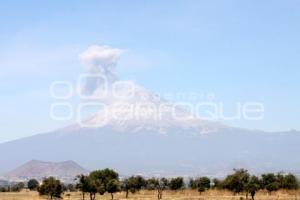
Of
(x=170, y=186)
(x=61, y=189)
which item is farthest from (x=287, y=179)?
(x=61, y=189)

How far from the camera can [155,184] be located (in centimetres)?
13875

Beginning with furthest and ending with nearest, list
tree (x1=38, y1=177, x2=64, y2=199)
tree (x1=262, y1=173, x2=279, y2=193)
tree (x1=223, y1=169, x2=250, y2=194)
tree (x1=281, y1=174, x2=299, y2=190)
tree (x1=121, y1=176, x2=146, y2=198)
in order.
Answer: tree (x1=121, y1=176, x2=146, y2=198) < tree (x1=281, y1=174, x2=299, y2=190) < tree (x1=262, y1=173, x2=279, y2=193) < tree (x1=223, y1=169, x2=250, y2=194) < tree (x1=38, y1=177, x2=64, y2=199)

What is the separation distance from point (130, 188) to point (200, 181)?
743 inches

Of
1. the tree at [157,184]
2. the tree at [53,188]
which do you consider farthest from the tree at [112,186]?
the tree at [157,184]

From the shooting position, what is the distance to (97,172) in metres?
116

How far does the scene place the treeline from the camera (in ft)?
337

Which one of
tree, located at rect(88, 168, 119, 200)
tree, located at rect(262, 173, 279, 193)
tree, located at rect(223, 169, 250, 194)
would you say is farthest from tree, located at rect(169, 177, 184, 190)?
tree, located at rect(223, 169, 250, 194)

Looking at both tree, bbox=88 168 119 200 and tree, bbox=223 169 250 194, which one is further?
tree, bbox=223 169 250 194

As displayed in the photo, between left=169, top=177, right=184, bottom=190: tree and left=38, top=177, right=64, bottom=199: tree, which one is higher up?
left=169, top=177, right=184, bottom=190: tree

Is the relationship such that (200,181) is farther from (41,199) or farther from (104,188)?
(41,199)

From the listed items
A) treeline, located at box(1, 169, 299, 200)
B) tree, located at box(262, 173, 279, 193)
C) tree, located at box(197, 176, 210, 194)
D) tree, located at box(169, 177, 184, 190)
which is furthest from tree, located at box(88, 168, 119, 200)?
tree, located at box(169, 177, 184, 190)

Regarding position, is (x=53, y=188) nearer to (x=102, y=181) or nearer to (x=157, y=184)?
(x=102, y=181)

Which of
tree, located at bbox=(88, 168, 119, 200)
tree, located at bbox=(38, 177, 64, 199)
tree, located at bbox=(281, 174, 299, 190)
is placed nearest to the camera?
tree, located at bbox=(38, 177, 64, 199)

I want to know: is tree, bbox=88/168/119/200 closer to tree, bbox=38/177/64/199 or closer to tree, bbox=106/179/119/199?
tree, bbox=106/179/119/199
